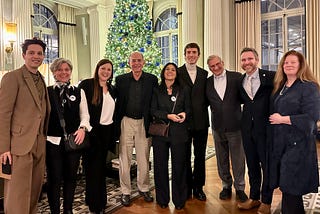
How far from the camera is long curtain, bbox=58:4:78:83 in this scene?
9906mm

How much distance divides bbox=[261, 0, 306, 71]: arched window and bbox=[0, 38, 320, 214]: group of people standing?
5.14 m

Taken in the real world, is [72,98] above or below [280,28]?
below

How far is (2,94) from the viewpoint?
6.81ft

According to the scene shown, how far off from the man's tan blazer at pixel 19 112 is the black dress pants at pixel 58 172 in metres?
0.29

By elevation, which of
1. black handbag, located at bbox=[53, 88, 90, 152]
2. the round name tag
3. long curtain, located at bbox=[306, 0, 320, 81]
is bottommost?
black handbag, located at bbox=[53, 88, 90, 152]

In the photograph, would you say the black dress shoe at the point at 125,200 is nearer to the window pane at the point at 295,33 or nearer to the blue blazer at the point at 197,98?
the blue blazer at the point at 197,98

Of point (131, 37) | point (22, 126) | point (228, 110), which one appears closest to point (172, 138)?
point (228, 110)

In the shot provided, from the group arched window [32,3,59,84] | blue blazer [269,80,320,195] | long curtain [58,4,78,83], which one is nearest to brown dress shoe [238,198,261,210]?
blue blazer [269,80,320,195]

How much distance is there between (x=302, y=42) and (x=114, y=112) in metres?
5.96

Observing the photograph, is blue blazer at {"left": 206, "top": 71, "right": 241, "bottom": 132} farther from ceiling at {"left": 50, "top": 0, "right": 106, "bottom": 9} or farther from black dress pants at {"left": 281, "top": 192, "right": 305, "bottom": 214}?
ceiling at {"left": 50, "top": 0, "right": 106, "bottom": 9}

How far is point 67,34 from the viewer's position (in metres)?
10.1

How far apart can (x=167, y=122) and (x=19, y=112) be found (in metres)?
1.38

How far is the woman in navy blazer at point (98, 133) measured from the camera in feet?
9.05

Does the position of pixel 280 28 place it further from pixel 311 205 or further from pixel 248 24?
pixel 311 205
